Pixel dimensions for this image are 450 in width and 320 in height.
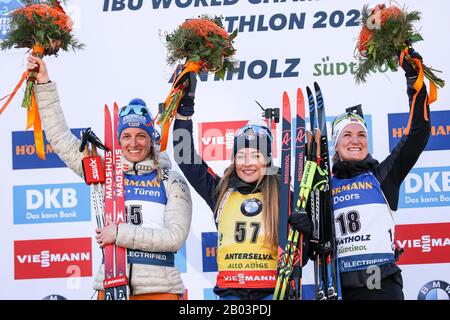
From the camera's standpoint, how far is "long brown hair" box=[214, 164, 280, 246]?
16.2 ft

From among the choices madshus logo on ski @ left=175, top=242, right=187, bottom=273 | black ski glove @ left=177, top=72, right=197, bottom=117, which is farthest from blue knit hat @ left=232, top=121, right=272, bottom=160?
madshus logo on ski @ left=175, top=242, right=187, bottom=273

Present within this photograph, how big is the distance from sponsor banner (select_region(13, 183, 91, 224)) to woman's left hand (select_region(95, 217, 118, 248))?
76 cm

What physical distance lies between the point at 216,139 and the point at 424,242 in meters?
1.50

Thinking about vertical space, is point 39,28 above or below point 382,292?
above

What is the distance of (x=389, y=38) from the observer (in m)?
5.01

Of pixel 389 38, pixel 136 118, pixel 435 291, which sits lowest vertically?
pixel 435 291

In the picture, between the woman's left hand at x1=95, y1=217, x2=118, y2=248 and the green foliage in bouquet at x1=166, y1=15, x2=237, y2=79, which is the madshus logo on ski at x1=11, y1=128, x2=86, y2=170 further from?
the green foliage in bouquet at x1=166, y1=15, x2=237, y2=79

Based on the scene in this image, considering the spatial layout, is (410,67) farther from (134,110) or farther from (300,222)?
(134,110)

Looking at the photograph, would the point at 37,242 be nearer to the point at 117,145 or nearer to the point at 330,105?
the point at 117,145

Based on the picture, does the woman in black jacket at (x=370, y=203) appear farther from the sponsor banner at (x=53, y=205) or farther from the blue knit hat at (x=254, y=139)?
the sponsor banner at (x=53, y=205)

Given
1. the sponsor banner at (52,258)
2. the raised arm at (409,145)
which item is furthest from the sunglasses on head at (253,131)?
the sponsor banner at (52,258)

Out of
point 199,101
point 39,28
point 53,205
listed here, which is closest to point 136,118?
point 199,101

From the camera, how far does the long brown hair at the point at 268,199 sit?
4945 millimetres
